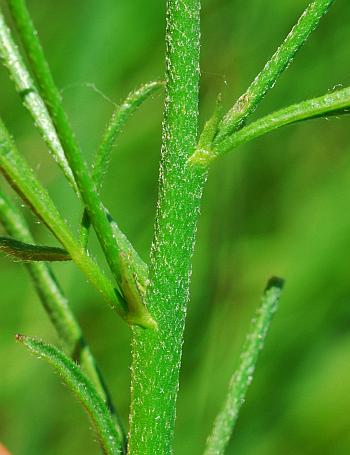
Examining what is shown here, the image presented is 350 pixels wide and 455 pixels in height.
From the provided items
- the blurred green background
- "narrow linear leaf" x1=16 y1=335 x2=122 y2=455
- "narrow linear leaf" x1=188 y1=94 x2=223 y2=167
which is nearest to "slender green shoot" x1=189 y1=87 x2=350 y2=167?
"narrow linear leaf" x1=188 y1=94 x2=223 y2=167

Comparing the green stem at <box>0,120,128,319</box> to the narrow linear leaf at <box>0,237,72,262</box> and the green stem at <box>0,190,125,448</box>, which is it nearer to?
the narrow linear leaf at <box>0,237,72,262</box>

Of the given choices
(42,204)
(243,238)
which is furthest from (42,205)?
(243,238)

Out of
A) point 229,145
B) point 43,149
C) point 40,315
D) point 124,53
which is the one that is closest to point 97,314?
point 40,315

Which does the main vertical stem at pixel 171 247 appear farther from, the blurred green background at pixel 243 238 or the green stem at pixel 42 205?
the blurred green background at pixel 243 238

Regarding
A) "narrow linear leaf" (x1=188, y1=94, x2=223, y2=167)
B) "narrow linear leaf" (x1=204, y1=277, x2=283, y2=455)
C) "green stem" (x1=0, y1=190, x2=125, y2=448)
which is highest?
"narrow linear leaf" (x1=188, y1=94, x2=223, y2=167)

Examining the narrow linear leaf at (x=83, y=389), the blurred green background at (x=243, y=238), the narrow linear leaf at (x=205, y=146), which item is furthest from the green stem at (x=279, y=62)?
the blurred green background at (x=243, y=238)

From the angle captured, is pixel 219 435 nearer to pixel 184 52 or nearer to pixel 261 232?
pixel 184 52
